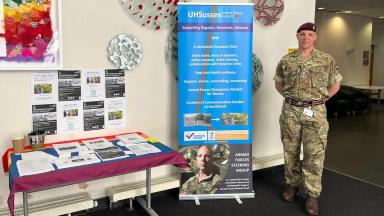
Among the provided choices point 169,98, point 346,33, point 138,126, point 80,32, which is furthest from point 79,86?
point 346,33

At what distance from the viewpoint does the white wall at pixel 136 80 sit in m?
2.27

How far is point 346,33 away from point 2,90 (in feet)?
29.1

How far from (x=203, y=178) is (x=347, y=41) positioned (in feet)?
25.4

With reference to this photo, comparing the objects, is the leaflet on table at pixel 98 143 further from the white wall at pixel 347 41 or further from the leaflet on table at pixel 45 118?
the white wall at pixel 347 41

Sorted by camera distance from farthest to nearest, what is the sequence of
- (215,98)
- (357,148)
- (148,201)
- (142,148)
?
(357,148) → (215,98) → (148,201) → (142,148)

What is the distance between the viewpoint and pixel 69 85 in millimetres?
2438

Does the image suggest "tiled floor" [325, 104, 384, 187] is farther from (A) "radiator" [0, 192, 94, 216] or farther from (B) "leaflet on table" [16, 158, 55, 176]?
(B) "leaflet on table" [16, 158, 55, 176]

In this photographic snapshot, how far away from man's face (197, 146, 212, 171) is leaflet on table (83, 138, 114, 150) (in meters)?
0.82

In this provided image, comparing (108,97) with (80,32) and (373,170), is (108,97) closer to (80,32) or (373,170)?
(80,32)

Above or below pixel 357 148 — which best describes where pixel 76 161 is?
above

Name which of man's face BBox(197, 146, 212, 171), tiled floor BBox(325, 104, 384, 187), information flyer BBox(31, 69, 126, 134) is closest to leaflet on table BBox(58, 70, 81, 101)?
information flyer BBox(31, 69, 126, 134)

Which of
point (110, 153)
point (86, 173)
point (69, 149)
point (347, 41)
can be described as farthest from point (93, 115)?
point (347, 41)

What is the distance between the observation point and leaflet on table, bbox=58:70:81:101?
2.40 m

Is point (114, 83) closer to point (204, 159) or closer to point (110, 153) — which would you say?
point (110, 153)
